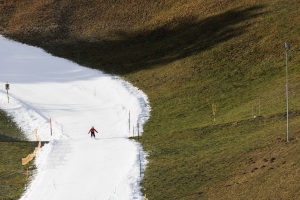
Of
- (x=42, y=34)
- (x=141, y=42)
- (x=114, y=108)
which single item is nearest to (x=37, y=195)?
(x=114, y=108)

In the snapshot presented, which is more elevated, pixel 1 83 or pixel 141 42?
pixel 141 42

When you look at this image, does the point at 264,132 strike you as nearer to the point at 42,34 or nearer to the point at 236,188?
the point at 236,188

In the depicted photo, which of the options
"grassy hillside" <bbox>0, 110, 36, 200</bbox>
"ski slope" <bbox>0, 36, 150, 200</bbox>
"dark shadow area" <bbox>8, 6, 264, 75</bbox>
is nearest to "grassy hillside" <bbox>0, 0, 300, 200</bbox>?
"dark shadow area" <bbox>8, 6, 264, 75</bbox>

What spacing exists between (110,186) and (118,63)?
3953 centimetres

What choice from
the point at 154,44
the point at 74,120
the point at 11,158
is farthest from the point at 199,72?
the point at 11,158

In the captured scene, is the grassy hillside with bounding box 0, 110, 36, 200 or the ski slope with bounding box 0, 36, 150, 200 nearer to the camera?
the ski slope with bounding box 0, 36, 150, 200

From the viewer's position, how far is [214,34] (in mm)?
74688

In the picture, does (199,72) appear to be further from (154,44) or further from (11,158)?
(11,158)

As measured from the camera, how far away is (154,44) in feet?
259

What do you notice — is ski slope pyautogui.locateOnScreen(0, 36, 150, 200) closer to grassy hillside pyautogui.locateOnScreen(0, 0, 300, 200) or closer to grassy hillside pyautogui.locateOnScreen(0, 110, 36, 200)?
grassy hillside pyautogui.locateOnScreen(0, 110, 36, 200)

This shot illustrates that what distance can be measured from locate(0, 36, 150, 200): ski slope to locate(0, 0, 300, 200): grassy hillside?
4.75ft

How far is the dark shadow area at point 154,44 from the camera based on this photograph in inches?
2896

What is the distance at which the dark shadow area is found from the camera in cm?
7356

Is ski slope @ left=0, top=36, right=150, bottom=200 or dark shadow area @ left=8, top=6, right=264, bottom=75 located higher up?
dark shadow area @ left=8, top=6, right=264, bottom=75
